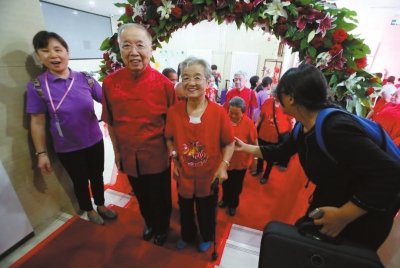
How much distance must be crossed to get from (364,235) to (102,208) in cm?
205

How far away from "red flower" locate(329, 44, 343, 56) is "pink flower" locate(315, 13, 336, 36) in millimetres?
130

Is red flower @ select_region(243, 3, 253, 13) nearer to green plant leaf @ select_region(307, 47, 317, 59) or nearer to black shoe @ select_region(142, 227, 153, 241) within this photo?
green plant leaf @ select_region(307, 47, 317, 59)

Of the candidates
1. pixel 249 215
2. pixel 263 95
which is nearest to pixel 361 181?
pixel 249 215

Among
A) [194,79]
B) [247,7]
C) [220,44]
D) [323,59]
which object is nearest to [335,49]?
[323,59]

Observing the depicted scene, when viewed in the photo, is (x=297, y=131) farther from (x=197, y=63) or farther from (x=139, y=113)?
(x=139, y=113)

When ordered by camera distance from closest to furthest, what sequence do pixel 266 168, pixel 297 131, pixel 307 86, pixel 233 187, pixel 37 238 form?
1. pixel 307 86
2. pixel 297 131
3. pixel 37 238
4. pixel 233 187
5. pixel 266 168

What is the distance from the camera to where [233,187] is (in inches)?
85.5

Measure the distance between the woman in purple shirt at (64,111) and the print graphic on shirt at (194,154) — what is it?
886 millimetres

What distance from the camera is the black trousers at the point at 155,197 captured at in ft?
5.17

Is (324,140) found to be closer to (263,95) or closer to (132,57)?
(132,57)

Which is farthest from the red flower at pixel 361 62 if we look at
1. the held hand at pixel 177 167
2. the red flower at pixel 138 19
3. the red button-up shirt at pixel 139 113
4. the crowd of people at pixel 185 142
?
the red flower at pixel 138 19

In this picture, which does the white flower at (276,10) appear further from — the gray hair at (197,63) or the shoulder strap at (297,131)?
the shoulder strap at (297,131)

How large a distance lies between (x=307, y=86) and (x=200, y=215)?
1161 millimetres

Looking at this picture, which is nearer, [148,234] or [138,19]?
[148,234]
